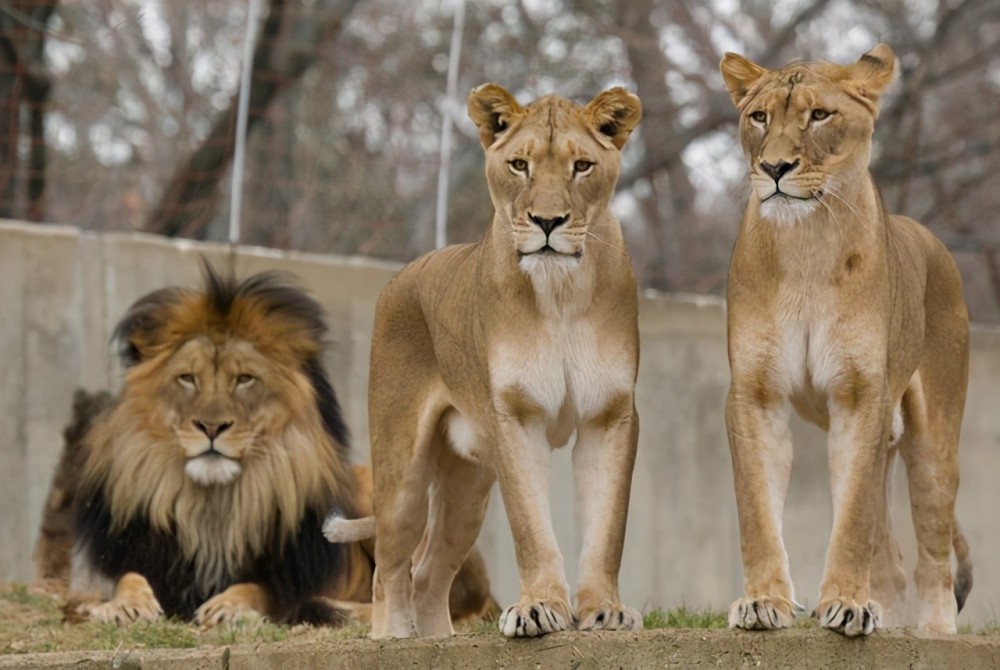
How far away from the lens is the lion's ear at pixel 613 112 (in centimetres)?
491

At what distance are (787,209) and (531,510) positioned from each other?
102cm

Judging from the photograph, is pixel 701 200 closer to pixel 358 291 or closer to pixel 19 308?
pixel 358 291

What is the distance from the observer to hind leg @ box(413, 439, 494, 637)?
558 cm

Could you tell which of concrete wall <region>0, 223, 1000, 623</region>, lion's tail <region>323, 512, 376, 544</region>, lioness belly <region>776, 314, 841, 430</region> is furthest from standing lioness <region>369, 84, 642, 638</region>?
concrete wall <region>0, 223, 1000, 623</region>

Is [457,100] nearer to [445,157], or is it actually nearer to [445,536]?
[445,157]

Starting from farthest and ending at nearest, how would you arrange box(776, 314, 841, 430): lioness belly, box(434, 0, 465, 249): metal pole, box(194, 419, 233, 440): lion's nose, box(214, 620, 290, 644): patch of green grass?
box(434, 0, 465, 249): metal pole < box(194, 419, 233, 440): lion's nose < box(214, 620, 290, 644): patch of green grass < box(776, 314, 841, 430): lioness belly

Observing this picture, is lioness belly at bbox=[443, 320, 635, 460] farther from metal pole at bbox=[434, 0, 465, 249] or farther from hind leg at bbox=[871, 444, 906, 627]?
metal pole at bbox=[434, 0, 465, 249]

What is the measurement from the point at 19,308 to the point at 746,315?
4.17 metres

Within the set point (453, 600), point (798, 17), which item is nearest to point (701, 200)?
point (798, 17)

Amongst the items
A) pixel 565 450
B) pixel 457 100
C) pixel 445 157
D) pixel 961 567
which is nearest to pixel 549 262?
pixel 961 567

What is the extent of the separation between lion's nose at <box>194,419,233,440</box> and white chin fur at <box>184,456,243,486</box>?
86 millimetres

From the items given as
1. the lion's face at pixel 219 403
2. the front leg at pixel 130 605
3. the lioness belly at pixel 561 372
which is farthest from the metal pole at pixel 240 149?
the lioness belly at pixel 561 372

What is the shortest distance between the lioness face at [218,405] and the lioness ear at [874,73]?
8.86 ft

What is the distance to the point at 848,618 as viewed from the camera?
436cm
